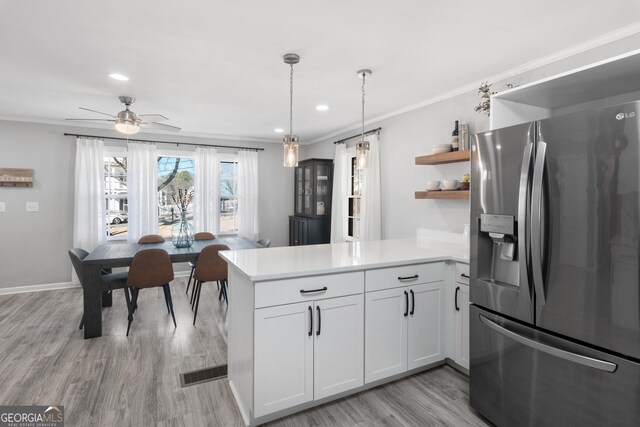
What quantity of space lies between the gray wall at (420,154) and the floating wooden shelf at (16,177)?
477 centimetres

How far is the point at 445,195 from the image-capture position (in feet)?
10.6

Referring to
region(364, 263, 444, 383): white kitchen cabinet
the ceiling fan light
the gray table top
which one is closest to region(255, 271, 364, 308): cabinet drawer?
region(364, 263, 444, 383): white kitchen cabinet

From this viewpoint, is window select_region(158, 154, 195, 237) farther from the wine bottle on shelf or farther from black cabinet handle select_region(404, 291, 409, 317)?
black cabinet handle select_region(404, 291, 409, 317)

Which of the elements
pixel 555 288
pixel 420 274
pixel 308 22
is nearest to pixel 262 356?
pixel 420 274

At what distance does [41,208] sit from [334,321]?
195 inches

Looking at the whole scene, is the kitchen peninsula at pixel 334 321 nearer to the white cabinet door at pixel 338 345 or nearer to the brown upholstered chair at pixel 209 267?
the white cabinet door at pixel 338 345

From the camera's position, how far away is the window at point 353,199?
5000 millimetres

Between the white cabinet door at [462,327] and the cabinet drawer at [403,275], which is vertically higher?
the cabinet drawer at [403,275]

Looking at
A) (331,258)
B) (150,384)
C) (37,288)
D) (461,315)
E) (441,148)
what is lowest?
(150,384)

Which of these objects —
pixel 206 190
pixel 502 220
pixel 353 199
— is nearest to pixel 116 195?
pixel 206 190

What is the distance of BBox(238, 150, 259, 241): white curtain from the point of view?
600 cm

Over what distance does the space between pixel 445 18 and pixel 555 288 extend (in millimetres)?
1626

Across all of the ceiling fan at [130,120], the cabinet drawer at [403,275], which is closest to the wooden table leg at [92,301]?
the ceiling fan at [130,120]

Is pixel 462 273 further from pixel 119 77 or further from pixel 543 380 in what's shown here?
pixel 119 77
